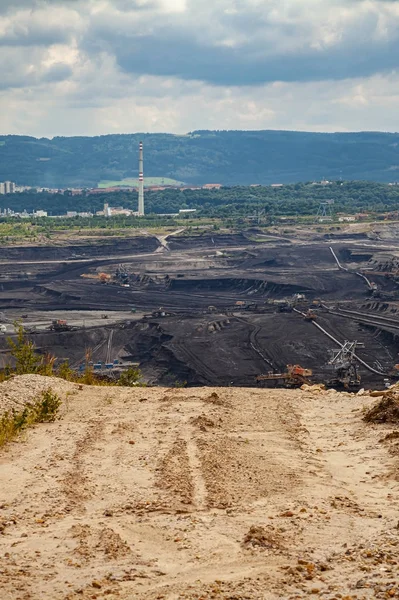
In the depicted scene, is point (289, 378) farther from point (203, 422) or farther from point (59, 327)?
point (59, 327)

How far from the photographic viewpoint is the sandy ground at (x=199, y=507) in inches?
421

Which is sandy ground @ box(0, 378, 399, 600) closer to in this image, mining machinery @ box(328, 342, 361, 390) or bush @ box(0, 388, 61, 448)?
bush @ box(0, 388, 61, 448)

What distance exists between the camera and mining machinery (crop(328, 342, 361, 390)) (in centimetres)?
Result: 4634

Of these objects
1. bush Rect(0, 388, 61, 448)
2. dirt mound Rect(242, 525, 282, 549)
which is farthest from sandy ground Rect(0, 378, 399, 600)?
bush Rect(0, 388, 61, 448)

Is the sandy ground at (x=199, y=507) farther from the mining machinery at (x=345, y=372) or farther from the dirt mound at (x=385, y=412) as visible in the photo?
the mining machinery at (x=345, y=372)

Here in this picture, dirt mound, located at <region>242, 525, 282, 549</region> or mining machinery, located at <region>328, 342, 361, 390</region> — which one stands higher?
dirt mound, located at <region>242, 525, 282, 549</region>

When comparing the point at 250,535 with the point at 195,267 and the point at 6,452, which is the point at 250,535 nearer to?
the point at 6,452

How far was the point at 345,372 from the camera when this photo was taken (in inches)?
1880

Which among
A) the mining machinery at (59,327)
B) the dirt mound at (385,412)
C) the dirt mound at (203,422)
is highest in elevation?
the dirt mound at (385,412)

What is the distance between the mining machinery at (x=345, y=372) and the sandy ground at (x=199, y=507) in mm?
25227

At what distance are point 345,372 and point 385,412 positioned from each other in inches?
1126

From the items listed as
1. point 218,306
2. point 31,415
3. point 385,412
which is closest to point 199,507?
point 385,412

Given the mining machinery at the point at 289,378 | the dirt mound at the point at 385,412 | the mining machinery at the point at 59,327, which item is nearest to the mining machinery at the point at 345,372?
the mining machinery at the point at 289,378

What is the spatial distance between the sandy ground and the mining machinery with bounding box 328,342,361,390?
25227 mm
